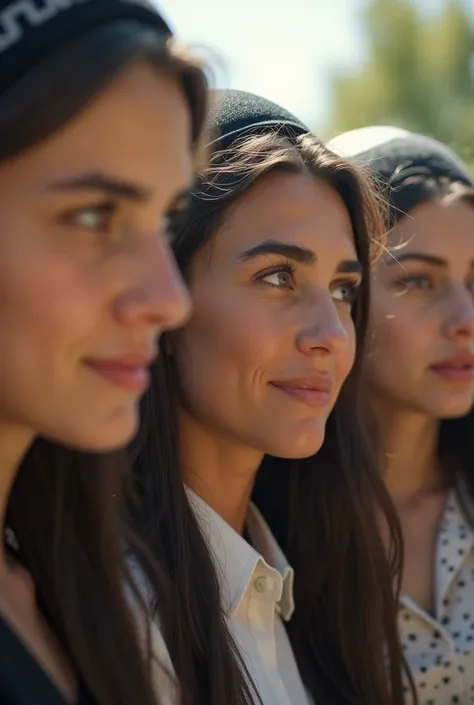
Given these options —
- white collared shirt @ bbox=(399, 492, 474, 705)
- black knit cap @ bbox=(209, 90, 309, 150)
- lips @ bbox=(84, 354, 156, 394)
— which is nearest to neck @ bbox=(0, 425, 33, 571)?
lips @ bbox=(84, 354, 156, 394)

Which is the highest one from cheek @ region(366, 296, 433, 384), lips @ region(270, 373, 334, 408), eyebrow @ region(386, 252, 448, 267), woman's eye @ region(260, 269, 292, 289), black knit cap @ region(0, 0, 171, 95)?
black knit cap @ region(0, 0, 171, 95)

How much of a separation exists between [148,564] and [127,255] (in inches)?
28.2

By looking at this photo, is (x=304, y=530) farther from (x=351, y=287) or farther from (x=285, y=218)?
(x=285, y=218)

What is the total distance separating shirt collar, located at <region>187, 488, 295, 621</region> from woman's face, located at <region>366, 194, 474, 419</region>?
734mm

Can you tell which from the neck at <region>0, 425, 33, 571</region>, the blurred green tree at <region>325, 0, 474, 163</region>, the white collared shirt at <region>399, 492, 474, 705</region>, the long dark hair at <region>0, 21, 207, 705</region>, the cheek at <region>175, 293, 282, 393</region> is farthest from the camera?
the blurred green tree at <region>325, 0, 474, 163</region>

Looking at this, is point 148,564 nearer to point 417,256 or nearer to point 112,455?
point 112,455

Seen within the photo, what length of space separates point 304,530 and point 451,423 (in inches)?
31.5

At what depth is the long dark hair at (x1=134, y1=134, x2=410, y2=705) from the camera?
187 cm

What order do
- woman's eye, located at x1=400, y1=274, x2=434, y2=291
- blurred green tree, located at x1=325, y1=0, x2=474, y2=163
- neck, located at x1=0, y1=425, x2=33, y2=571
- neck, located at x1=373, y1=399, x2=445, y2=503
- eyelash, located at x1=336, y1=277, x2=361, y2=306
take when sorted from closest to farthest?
neck, located at x1=0, y1=425, x2=33, y2=571 → eyelash, located at x1=336, y1=277, x2=361, y2=306 → woman's eye, located at x1=400, y1=274, x2=434, y2=291 → neck, located at x1=373, y1=399, x2=445, y2=503 → blurred green tree, located at x1=325, y1=0, x2=474, y2=163

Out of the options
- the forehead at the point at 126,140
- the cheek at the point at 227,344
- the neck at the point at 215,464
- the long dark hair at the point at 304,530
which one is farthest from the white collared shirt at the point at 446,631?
the forehead at the point at 126,140

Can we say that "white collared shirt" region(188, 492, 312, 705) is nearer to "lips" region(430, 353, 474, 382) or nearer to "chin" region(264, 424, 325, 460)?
"chin" region(264, 424, 325, 460)

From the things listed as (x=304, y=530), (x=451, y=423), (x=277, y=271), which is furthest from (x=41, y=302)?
(x=451, y=423)

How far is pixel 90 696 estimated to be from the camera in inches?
59.7

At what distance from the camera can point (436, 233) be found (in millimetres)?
2725
